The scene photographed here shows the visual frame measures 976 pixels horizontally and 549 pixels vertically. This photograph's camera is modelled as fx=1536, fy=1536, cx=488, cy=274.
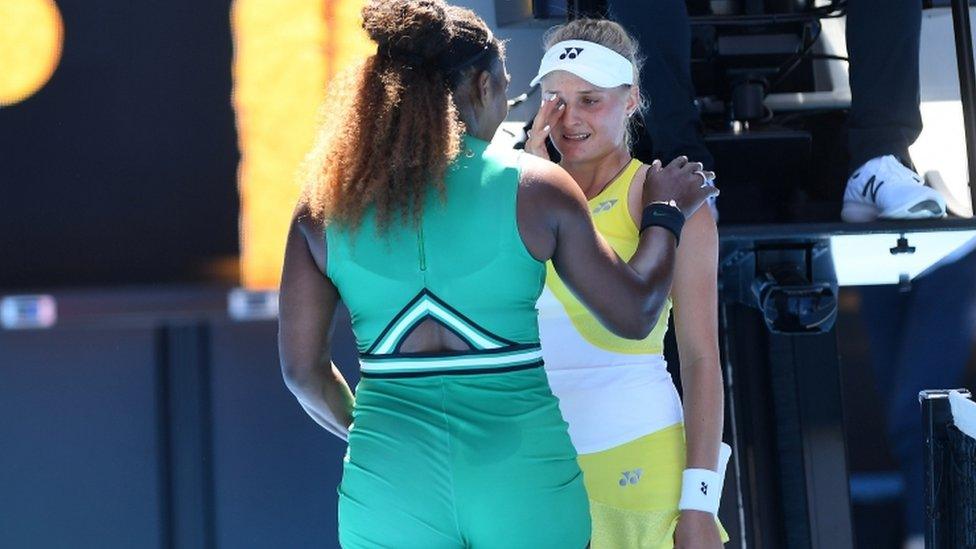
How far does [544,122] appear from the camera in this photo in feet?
8.63

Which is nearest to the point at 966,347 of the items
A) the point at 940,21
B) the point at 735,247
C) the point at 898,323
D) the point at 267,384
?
the point at 898,323

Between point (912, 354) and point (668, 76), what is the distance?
60.8 inches

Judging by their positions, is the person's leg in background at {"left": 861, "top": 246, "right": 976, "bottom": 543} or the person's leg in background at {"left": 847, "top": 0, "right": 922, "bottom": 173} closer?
the person's leg in background at {"left": 847, "top": 0, "right": 922, "bottom": 173}

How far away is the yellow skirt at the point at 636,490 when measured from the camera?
2326 mm

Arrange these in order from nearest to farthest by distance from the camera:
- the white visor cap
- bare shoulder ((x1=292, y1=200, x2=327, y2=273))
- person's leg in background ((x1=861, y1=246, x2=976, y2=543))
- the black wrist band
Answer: bare shoulder ((x1=292, y1=200, x2=327, y2=273))
the black wrist band
the white visor cap
person's leg in background ((x1=861, y1=246, x2=976, y2=543))

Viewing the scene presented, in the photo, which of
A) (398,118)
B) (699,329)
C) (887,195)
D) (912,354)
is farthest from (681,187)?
(912,354)

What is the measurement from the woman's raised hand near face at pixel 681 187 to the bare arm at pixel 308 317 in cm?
53

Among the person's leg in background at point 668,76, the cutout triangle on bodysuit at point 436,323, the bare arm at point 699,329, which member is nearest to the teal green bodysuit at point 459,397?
the cutout triangle on bodysuit at point 436,323

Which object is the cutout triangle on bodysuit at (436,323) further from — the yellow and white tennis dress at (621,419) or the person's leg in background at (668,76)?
the person's leg in background at (668,76)

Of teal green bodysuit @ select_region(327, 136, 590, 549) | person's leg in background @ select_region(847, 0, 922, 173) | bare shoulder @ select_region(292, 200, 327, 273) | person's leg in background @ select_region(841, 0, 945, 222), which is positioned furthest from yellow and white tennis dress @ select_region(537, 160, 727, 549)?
person's leg in background @ select_region(847, 0, 922, 173)

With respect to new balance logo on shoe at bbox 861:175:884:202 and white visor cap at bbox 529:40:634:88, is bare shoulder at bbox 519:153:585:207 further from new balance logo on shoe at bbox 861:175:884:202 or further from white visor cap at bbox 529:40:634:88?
new balance logo on shoe at bbox 861:175:884:202

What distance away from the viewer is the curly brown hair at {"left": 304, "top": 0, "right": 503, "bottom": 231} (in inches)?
76.7

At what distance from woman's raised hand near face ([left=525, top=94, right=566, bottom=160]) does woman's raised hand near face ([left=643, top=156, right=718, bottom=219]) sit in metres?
0.34

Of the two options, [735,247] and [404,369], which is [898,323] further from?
[404,369]
